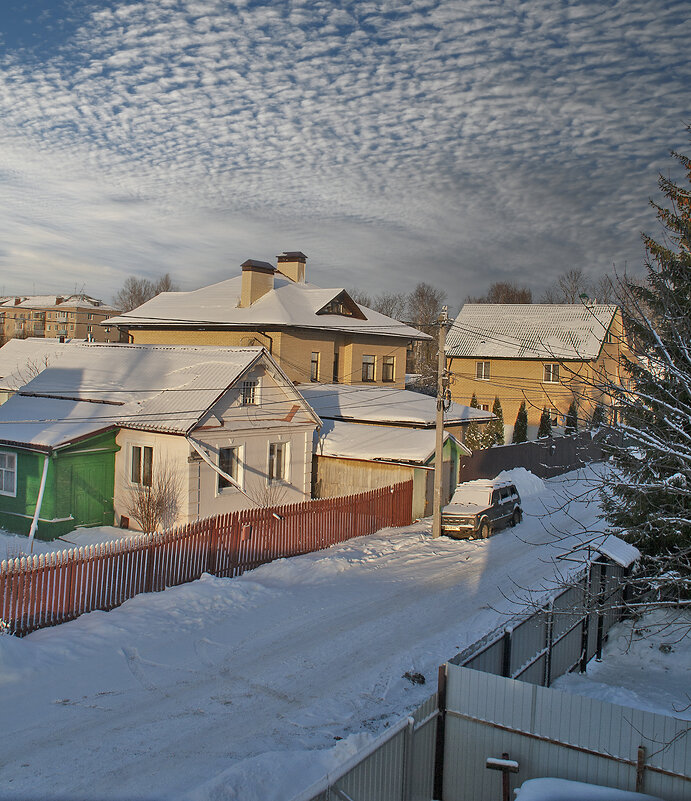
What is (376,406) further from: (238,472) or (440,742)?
(440,742)

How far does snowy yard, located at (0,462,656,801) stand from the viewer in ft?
27.3

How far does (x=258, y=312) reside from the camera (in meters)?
34.4

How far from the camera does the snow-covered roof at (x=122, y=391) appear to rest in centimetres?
2122

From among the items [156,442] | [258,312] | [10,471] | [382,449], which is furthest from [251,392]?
[258,312]

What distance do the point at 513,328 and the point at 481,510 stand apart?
30.3 meters

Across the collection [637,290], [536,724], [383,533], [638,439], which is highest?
[637,290]

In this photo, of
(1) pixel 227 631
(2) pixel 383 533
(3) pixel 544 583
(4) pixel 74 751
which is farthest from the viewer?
(2) pixel 383 533

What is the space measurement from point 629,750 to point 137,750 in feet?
19.0

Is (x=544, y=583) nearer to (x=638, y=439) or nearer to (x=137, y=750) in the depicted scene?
(x=638, y=439)

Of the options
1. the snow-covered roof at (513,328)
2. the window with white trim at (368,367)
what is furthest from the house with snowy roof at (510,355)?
the window with white trim at (368,367)

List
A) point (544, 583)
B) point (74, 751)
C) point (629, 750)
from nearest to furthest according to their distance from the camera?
point (629, 750)
point (74, 751)
point (544, 583)

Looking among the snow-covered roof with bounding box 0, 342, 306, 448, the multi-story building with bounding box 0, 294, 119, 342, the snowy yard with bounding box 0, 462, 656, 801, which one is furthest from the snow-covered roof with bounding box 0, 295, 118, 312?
the snowy yard with bounding box 0, 462, 656, 801

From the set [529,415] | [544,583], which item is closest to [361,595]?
[544,583]

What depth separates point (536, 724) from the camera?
7.88 metres
